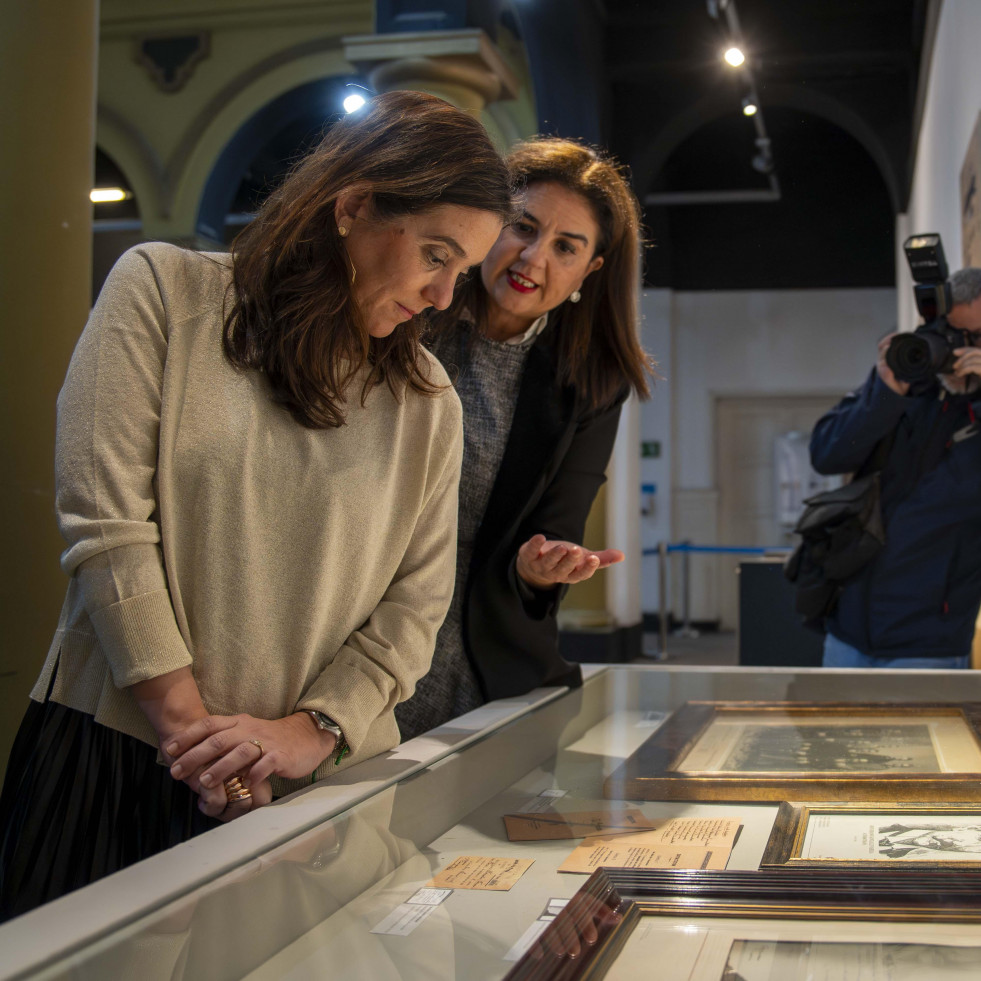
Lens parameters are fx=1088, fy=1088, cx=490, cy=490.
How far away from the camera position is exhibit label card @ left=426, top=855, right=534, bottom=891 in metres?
0.87

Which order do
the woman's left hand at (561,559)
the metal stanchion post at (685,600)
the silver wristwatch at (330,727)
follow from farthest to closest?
the metal stanchion post at (685,600)
the woman's left hand at (561,559)
the silver wristwatch at (330,727)

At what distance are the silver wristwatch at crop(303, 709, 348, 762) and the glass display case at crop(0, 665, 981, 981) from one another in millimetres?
55

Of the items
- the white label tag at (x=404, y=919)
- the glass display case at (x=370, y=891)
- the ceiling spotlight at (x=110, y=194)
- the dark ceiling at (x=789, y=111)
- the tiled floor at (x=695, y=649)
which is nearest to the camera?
the glass display case at (x=370, y=891)

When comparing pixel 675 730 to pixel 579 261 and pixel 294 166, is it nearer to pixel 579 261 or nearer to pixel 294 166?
pixel 579 261

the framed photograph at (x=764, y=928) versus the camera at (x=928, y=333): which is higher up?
the camera at (x=928, y=333)

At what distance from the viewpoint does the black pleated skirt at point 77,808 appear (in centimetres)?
104

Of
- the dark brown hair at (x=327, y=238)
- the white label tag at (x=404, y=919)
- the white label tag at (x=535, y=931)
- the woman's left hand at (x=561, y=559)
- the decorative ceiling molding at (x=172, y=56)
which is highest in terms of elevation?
the decorative ceiling molding at (x=172, y=56)

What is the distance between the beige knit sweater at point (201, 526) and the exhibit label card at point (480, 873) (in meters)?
0.24

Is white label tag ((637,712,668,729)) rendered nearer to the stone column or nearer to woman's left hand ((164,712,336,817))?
woman's left hand ((164,712,336,817))

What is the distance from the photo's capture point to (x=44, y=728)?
108 centimetres

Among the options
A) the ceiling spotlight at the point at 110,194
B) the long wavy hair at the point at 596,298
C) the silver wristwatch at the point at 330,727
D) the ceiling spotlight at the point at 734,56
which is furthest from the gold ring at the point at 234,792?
the ceiling spotlight at the point at 110,194

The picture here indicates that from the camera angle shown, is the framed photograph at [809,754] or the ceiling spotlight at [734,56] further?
the ceiling spotlight at [734,56]

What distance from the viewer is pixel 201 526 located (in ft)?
3.54

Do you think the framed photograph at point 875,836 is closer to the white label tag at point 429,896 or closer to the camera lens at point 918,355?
the white label tag at point 429,896
